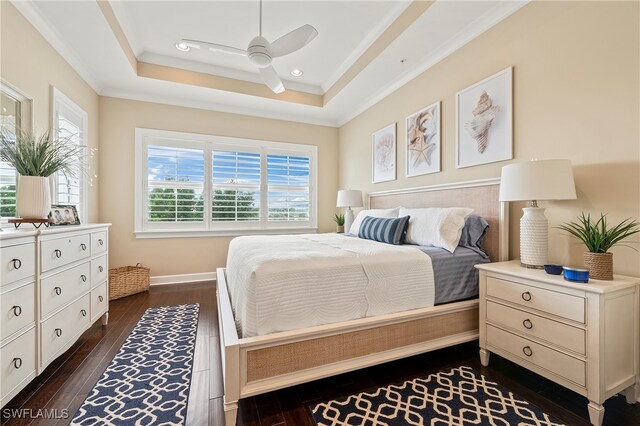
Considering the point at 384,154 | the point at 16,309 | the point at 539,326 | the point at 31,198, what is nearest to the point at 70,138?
the point at 31,198

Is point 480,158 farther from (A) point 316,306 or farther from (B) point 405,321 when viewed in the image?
(A) point 316,306

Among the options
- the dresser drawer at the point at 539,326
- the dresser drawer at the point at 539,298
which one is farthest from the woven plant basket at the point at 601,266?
the dresser drawer at the point at 539,326

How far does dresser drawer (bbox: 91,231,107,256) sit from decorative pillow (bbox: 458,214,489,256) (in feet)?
10.2

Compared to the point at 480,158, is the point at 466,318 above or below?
below

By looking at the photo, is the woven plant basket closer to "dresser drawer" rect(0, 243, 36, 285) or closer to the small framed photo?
"dresser drawer" rect(0, 243, 36, 285)

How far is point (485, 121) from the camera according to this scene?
252 cm

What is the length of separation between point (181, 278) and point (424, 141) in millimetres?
3843

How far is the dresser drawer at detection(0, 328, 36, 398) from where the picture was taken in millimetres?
1376

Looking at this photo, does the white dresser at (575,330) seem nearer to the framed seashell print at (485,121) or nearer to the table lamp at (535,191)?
the table lamp at (535,191)

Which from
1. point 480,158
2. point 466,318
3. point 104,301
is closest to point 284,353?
point 466,318

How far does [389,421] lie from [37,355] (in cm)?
204

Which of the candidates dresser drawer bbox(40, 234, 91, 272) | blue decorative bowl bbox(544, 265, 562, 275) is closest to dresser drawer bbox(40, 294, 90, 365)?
dresser drawer bbox(40, 234, 91, 272)

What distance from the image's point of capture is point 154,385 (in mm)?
1721

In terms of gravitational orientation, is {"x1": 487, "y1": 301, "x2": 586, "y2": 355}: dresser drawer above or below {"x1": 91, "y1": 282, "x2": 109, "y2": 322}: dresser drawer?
above
